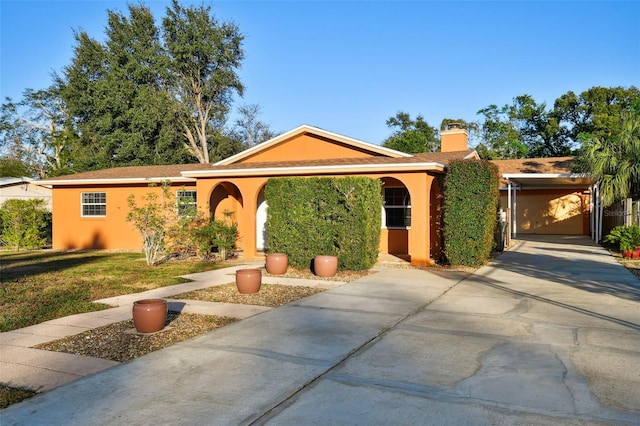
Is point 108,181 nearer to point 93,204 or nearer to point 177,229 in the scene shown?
point 93,204

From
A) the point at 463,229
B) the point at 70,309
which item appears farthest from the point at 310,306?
the point at 463,229

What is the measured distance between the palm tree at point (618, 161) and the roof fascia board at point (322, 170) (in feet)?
A: 23.3

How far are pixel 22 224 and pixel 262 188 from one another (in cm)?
1071

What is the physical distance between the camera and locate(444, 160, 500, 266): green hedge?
527 inches

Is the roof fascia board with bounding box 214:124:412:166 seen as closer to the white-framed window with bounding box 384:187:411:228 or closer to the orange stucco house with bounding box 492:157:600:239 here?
the white-framed window with bounding box 384:187:411:228

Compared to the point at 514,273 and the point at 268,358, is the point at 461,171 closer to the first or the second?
the point at 514,273

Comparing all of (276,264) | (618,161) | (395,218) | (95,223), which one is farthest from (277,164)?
(618,161)

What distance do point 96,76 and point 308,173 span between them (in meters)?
29.5

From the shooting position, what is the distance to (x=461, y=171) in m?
13.5

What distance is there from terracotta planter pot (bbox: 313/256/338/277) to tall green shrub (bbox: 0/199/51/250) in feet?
47.2

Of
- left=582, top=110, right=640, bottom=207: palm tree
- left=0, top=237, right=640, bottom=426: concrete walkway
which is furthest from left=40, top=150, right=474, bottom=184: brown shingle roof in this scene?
left=0, top=237, right=640, bottom=426: concrete walkway

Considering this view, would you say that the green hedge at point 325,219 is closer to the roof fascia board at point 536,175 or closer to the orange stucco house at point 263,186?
the orange stucco house at point 263,186

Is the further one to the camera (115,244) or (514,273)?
(115,244)

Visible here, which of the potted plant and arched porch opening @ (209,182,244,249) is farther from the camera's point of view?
arched porch opening @ (209,182,244,249)
